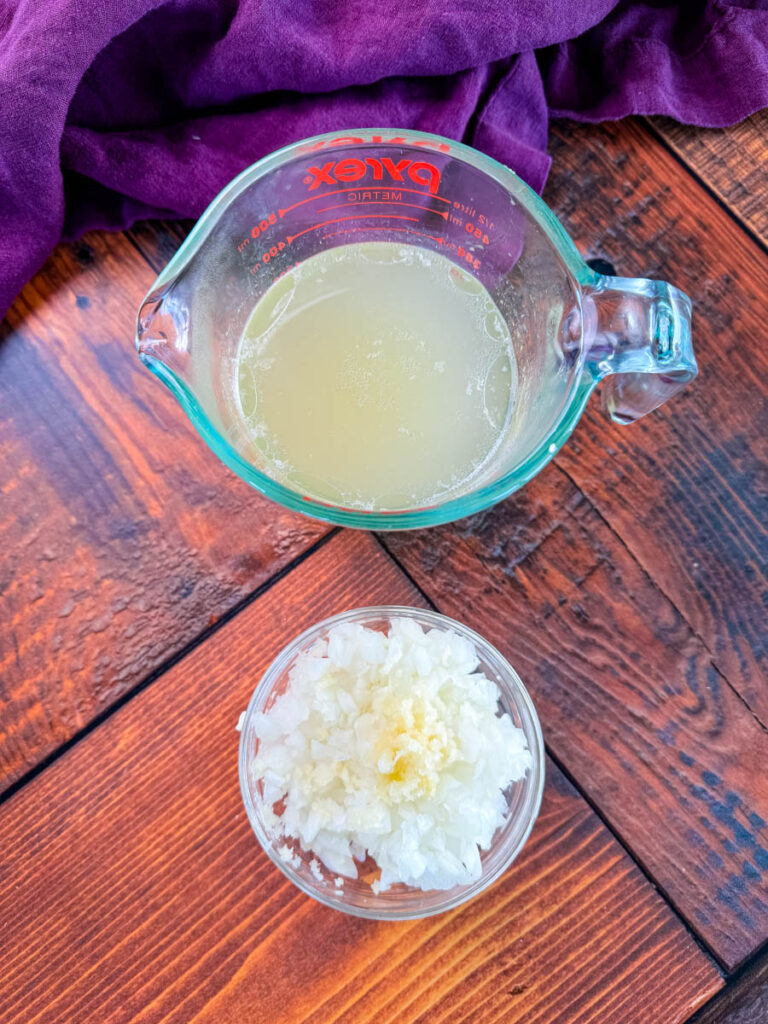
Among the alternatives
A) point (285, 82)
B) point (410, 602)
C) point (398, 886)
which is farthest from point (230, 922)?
point (285, 82)

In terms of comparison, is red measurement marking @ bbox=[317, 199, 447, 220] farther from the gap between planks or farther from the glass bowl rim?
the gap between planks

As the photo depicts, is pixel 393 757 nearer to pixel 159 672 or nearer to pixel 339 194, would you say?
pixel 159 672

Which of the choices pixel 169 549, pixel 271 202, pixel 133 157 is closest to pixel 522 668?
pixel 169 549

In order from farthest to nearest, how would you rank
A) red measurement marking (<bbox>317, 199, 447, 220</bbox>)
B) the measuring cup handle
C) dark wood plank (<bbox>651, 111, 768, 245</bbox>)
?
dark wood plank (<bbox>651, 111, 768, 245</bbox>), red measurement marking (<bbox>317, 199, 447, 220</bbox>), the measuring cup handle

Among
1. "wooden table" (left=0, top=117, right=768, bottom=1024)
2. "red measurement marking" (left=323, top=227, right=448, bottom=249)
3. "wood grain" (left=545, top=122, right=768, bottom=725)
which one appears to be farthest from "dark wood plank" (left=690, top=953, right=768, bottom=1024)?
"red measurement marking" (left=323, top=227, right=448, bottom=249)

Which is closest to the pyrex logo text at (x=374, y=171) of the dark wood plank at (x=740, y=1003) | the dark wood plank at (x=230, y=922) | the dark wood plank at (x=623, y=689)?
the dark wood plank at (x=623, y=689)
